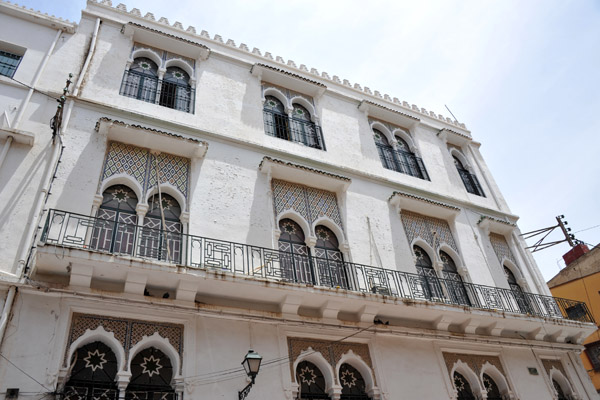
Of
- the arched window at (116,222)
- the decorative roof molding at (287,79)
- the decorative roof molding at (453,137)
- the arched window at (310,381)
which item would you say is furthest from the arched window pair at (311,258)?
the decorative roof molding at (453,137)

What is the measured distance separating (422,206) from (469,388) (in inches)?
169

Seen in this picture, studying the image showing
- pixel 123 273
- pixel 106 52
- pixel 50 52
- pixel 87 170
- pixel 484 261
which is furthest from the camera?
pixel 484 261

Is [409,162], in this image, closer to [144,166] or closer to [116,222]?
[144,166]

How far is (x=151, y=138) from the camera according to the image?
28.4 feet

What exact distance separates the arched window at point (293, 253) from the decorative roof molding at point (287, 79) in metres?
4.37

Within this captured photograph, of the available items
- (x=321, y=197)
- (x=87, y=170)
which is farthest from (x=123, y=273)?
(x=321, y=197)

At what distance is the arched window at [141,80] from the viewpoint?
969cm

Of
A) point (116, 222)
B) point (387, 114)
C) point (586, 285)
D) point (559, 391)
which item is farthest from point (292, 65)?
point (586, 285)

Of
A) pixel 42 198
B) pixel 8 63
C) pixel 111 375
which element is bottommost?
pixel 111 375

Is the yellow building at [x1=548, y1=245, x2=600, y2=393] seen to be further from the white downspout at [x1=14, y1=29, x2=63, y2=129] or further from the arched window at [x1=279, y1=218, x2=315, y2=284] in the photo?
the white downspout at [x1=14, y1=29, x2=63, y2=129]

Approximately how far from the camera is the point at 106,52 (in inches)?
389

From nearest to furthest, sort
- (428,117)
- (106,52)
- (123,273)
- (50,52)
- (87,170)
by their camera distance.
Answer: (123,273)
(87,170)
(50,52)
(106,52)
(428,117)

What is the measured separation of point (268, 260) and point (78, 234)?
10.4 feet

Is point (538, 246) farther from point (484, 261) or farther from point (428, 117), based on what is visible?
point (428, 117)
